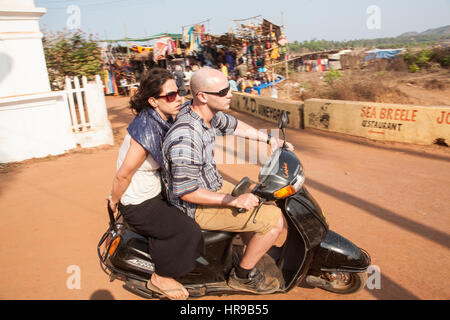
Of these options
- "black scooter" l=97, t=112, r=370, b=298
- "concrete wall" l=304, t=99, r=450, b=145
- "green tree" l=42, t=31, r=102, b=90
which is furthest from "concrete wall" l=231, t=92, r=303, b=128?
"black scooter" l=97, t=112, r=370, b=298

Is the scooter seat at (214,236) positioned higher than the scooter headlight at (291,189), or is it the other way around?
the scooter headlight at (291,189)

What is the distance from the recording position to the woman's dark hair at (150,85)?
2.59 m

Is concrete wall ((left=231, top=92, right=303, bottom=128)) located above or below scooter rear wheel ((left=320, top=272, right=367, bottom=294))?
above

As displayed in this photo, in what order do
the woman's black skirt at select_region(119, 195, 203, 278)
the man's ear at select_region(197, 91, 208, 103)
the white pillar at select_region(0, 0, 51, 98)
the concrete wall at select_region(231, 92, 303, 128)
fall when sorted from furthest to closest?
the concrete wall at select_region(231, 92, 303, 128) → the white pillar at select_region(0, 0, 51, 98) → the woman's black skirt at select_region(119, 195, 203, 278) → the man's ear at select_region(197, 91, 208, 103)

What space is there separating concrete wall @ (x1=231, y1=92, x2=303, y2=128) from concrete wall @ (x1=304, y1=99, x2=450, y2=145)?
0.49m

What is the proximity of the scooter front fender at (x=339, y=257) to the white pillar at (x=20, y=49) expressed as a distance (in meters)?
6.53

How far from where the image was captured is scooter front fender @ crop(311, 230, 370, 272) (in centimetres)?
242

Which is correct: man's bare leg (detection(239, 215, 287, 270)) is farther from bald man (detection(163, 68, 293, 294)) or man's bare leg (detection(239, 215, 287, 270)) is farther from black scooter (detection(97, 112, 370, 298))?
black scooter (detection(97, 112, 370, 298))

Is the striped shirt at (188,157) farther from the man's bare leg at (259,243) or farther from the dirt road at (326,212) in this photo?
the dirt road at (326,212)

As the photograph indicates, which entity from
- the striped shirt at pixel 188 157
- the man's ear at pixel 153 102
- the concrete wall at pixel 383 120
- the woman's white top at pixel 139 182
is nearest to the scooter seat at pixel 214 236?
the striped shirt at pixel 188 157

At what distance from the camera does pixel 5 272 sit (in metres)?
3.17

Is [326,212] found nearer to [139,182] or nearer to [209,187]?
[209,187]

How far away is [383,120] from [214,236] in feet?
19.0

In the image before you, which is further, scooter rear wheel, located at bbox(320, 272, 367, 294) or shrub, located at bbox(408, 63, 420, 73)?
shrub, located at bbox(408, 63, 420, 73)
